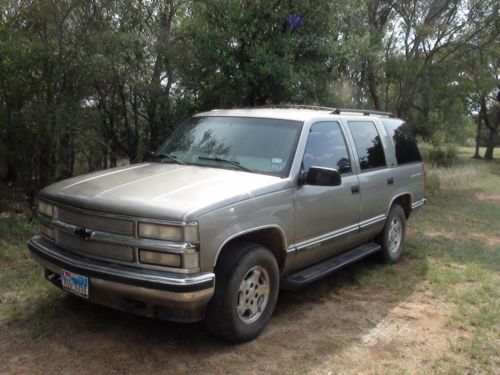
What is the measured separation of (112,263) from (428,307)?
3177 mm

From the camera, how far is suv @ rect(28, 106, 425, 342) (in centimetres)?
346

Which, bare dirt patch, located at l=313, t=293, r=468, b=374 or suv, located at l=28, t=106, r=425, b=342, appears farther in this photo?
bare dirt patch, located at l=313, t=293, r=468, b=374

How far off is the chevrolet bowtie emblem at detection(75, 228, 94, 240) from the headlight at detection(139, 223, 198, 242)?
455 mm

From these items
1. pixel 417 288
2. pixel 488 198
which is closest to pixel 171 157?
pixel 417 288

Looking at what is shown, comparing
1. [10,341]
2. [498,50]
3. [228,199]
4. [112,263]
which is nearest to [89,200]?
[112,263]

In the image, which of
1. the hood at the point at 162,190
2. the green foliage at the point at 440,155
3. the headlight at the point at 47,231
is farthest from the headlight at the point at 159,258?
the green foliage at the point at 440,155

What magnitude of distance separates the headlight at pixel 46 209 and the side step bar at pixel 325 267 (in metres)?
2.03

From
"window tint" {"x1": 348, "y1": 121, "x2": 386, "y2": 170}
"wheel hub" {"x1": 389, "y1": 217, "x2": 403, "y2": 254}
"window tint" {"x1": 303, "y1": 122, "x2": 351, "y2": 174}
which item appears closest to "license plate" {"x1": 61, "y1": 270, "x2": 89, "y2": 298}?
"window tint" {"x1": 303, "y1": 122, "x2": 351, "y2": 174}

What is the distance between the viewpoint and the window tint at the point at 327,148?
4742mm

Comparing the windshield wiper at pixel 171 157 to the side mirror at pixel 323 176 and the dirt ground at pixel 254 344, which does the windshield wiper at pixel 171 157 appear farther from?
the dirt ground at pixel 254 344

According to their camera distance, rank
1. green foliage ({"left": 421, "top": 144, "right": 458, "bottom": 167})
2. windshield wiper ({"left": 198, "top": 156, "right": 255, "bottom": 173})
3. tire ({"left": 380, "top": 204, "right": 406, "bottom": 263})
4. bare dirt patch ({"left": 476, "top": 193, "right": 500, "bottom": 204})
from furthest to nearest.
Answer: green foliage ({"left": 421, "top": 144, "right": 458, "bottom": 167}) < bare dirt patch ({"left": 476, "top": 193, "right": 500, "bottom": 204}) < tire ({"left": 380, "top": 204, "right": 406, "bottom": 263}) < windshield wiper ({"left": 198, "top": 156, "right": 255, "bottom": 173})

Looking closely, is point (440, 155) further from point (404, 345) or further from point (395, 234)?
point (404, 345)

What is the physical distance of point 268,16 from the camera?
8.70 m

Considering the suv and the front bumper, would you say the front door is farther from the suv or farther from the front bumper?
the front bumper
